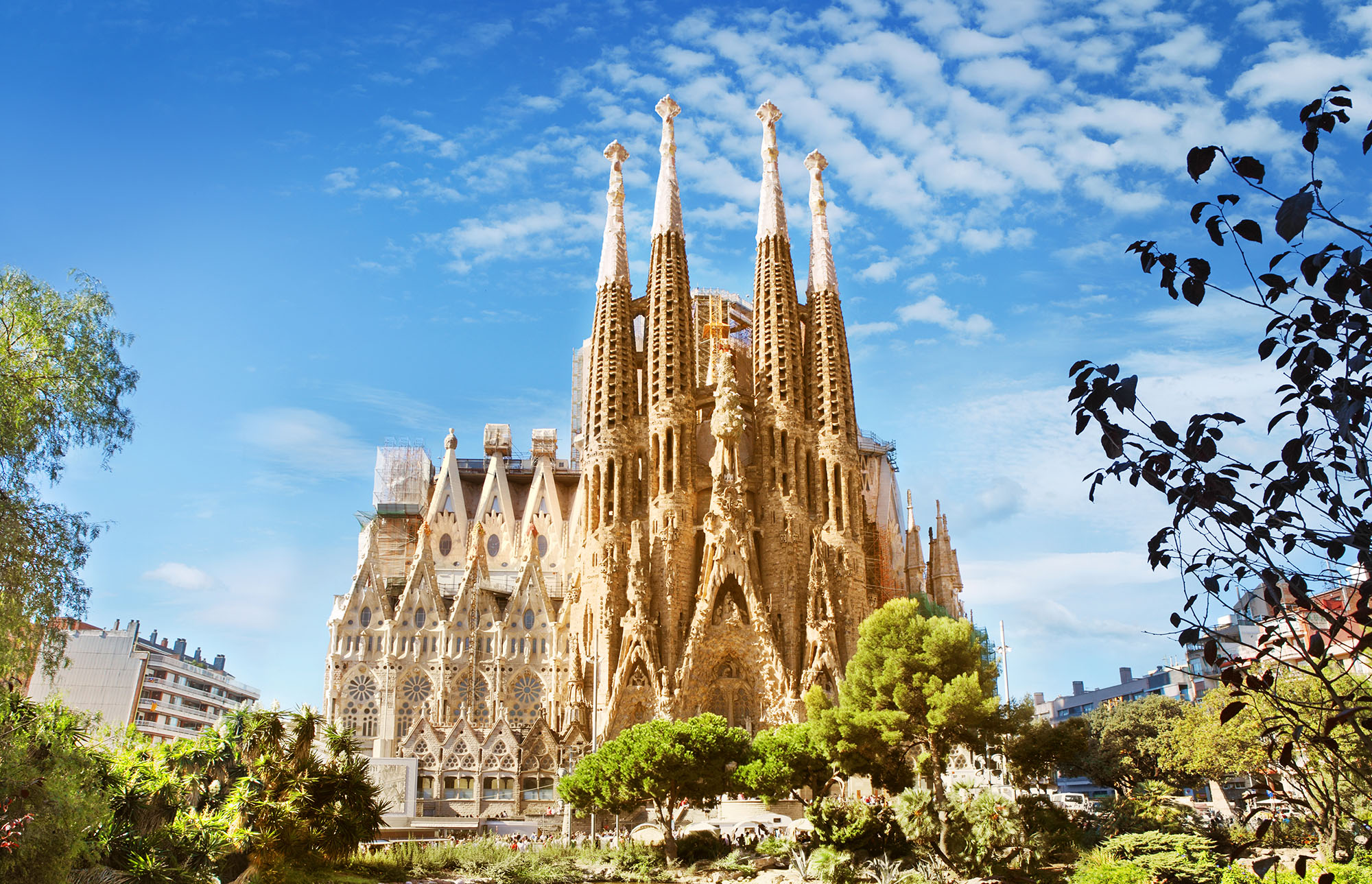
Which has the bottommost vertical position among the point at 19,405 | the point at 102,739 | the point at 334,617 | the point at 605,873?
the point at 605,873

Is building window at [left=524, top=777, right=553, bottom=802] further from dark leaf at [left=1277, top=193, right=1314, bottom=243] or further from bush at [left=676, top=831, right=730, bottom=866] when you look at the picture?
dark leaf at [left=1277, top=193, right=1314, bottom=243]

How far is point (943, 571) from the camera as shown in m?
59.7

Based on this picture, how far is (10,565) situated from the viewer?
1547cm

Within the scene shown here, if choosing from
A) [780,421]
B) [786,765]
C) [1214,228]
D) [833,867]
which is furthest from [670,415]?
[1214,228]

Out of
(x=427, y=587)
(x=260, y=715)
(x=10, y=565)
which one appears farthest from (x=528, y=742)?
(x=10, y=565)

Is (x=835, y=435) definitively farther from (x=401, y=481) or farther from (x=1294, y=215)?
(x=1294, y=215)

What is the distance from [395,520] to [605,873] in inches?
1392

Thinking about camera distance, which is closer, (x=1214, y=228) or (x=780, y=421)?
(x=1214, y=228)

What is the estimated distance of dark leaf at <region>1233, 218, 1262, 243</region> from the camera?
17.5ft

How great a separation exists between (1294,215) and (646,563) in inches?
1672

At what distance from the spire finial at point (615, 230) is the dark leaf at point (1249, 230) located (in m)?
48.5

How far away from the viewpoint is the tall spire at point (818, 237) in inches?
2127

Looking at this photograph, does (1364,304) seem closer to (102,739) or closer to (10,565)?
(10,565)

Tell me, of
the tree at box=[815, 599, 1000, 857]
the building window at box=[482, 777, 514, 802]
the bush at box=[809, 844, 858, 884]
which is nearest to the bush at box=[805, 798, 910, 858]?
the bush at box=[809, 844, 858, 884]
